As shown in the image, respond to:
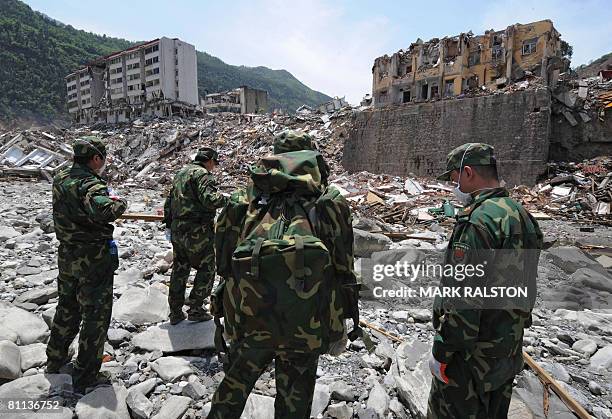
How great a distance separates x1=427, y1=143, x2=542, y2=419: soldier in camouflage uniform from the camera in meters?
1.61

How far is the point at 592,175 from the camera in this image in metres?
13.9

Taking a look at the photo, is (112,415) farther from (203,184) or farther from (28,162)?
(28,162)

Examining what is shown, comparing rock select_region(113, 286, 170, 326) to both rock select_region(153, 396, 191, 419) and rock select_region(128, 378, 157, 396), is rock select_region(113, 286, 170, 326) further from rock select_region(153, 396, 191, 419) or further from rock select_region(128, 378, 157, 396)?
rock select_region(153, 396, 191, 419)

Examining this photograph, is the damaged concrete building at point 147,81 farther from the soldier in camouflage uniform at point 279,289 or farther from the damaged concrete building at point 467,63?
the soldier in camouflage uniform at point 279,289

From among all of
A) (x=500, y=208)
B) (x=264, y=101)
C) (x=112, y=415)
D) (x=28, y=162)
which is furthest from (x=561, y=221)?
(x=264, y=101)

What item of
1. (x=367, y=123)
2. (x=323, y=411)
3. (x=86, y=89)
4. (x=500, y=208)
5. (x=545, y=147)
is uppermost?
(x=86, y=89)

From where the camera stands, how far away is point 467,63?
2483cm

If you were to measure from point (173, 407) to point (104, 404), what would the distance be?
42cm

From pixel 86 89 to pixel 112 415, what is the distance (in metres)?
60.8

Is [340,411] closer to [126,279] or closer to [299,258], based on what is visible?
[299,258]

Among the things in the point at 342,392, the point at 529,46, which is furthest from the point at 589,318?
the point at 529,46

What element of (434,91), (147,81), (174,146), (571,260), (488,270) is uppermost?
(147,81)

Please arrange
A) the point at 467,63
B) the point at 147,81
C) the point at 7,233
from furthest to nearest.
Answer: the point at 147,81, the point at 467,63, the point at 7,233

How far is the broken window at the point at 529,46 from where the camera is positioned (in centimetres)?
2175
